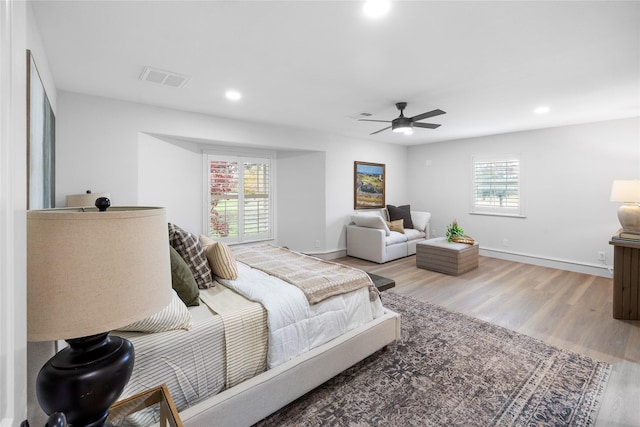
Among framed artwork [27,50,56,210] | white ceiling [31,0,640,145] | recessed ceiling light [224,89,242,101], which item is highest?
recessed ceiling light [224,89,242,101]

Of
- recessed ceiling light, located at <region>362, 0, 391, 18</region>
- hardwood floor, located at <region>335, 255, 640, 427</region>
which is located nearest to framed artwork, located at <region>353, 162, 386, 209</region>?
hardwood floor, located at <region>335, 255, 640, 427</region>

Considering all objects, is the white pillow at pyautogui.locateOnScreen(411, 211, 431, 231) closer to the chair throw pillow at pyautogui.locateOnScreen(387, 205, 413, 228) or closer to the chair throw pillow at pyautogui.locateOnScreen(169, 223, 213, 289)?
the chair throw pillow at pyautogui.locateOnScreen(387, 205, 413, 228)

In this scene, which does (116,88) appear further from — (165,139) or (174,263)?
(174,263)

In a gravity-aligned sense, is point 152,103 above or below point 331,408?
above

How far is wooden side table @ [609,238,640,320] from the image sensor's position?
9.96 ft

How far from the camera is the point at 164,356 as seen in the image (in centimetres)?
148

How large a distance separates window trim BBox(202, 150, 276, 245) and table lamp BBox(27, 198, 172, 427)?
408 centimetres

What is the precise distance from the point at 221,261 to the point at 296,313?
31.4 inches

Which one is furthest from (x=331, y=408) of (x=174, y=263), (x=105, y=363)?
(x=105, y=363)

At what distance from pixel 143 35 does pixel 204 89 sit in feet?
3.53

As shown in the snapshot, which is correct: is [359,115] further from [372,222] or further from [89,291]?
[89,291]

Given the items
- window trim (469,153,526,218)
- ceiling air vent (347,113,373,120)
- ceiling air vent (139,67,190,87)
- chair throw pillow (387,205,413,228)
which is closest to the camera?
ceiling air vent (139,67,190,87)

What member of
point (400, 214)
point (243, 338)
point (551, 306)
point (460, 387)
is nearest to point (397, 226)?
point (400, 214)

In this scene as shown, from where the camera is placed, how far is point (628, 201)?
3.66 metres
